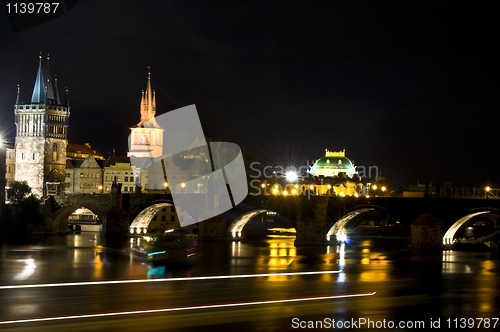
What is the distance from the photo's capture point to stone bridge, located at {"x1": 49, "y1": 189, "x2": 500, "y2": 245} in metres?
61.5

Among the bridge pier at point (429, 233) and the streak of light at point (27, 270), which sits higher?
the bridge pier at point (429, 233)

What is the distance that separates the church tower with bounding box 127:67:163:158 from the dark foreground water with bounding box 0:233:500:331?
89.8 m

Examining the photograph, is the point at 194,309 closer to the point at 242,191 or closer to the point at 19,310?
the point at 19,310

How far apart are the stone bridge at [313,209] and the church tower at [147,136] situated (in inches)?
2417

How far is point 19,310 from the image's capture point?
88.6ft

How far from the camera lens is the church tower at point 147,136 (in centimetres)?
14562

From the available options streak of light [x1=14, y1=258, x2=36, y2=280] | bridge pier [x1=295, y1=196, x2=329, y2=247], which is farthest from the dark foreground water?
bridge pier [x1=295, y1=196, x2=329, y2=247]

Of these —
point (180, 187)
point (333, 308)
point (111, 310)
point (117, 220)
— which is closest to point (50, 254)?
point (117, 220)

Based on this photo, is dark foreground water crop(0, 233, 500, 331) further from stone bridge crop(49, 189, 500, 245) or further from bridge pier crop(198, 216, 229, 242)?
bridge pier crop(198, 216, 229, 242)

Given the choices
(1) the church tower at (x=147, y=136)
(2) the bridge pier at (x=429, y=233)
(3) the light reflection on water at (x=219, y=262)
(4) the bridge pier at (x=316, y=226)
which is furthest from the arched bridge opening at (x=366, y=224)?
(1) the church tower at (x=147, y=136)

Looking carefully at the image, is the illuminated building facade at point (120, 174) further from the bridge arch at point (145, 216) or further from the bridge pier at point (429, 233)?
the bridge pier at point (429, 233)

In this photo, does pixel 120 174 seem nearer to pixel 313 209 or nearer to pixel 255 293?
pixel 313 209

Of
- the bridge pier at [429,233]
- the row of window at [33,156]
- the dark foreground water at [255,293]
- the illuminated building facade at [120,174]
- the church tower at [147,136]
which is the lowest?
the dark foreground water at [255,293]

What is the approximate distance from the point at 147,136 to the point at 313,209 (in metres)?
86.2
